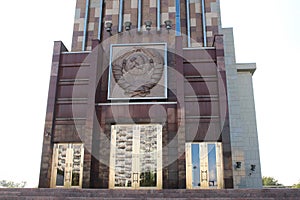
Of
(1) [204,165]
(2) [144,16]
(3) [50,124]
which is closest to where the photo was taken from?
(1) [204,165]

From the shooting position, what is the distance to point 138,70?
42.2ft

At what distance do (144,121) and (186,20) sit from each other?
628 cm

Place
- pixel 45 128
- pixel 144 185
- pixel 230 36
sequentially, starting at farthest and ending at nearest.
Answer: pixel 230 36 < pixel 45 128 < pixel 144 185

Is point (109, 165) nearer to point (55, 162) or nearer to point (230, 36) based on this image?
point (55, 162)

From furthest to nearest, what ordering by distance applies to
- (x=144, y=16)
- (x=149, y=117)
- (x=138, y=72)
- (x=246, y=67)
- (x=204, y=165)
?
1. (x=144, y=16)
2. (x=246, y=67)
3. (x=138, y=72)
4. (x=149, y=117)
5. (x=204, y=165)

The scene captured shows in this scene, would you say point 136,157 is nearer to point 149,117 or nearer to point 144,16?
point 149,117

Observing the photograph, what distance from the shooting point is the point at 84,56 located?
1331cm

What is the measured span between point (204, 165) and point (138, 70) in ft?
15.4

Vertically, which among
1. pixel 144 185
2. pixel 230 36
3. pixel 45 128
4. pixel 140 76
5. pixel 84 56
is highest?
pixel 230 36

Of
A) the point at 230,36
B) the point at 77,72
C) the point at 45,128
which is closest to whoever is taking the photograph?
the point at 45,128

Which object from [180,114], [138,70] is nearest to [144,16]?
[138,70]

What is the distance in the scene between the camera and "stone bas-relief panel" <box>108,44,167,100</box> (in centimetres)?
1253

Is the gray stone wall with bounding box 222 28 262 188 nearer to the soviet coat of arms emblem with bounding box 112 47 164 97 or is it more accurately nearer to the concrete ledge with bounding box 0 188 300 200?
the soviet coat of arms emblem with bounding box 112 47 164 97

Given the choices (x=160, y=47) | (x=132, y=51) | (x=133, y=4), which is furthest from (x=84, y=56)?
(x=133, y=4)
